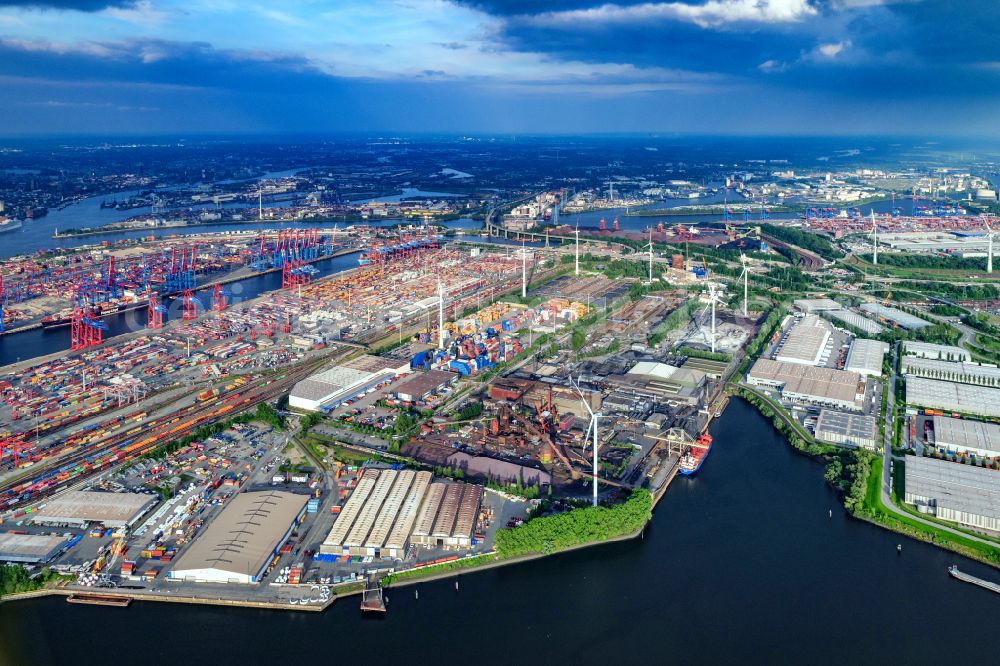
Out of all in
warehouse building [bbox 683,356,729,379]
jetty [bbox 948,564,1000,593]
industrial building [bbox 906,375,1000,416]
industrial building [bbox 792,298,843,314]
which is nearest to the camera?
jetty [bbox 948,564,1000,593]

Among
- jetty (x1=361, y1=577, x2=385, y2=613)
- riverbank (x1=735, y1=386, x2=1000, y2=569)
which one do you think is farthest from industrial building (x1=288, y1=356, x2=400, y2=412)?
riverbank (x1=735, y1=386, x2=1000, y2=569)

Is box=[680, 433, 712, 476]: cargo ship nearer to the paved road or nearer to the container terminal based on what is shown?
the container terminal

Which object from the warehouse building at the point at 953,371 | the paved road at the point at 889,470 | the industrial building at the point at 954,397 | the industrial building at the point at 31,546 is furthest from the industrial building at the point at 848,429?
the industrial building at the point at 31,546

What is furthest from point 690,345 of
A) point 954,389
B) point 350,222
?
point 350,222

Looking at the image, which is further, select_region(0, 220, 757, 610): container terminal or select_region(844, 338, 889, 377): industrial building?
select_region(844, 338, 889, 377): industrial building

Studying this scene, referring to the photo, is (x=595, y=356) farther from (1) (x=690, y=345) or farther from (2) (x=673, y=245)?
(2) (x=673, y=245)

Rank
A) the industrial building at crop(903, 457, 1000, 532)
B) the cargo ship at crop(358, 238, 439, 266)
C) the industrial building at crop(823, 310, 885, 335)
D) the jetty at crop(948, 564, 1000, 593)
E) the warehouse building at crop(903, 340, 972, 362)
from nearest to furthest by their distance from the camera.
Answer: the jetty at crop(948, 564, 1000, 593)
the industrial building at crop(903, 457, 1000, 532)
the warehouse building at crop(903, 340, 972, 362)
the industrial building at crop(823, 310, 885, 335)
the cargo ship at crop(358, 238, 439, 266)
